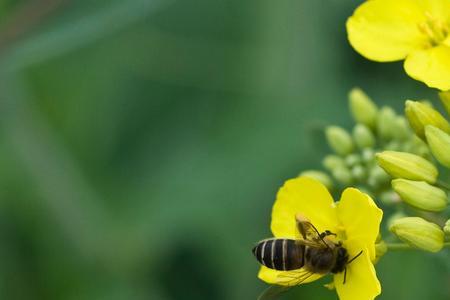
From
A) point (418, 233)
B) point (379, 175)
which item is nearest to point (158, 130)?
point (379, 175)

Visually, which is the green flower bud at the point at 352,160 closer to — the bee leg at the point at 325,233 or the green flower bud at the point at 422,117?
the green flower bud at the point at 422,117

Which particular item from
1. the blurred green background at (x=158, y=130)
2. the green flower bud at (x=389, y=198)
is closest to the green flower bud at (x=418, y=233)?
the green flower bud at (x=389, y=198)

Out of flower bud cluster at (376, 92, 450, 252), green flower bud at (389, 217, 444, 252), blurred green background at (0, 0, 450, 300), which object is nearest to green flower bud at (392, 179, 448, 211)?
flower bud cluster at (376, 92, 450, 252)

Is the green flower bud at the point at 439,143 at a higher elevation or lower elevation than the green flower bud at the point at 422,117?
lower

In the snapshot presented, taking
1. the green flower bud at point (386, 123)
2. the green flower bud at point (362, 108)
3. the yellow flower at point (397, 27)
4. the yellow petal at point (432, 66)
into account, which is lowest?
the green flower bud at point (386, 123)

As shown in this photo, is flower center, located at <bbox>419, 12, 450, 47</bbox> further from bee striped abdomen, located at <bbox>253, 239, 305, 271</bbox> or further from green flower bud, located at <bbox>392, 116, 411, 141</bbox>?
bee striped abdomen, located at <bbox>253, 239, 305, 271</bbox>

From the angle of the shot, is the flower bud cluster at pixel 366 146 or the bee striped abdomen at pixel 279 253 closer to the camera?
the bee striped abdomen at pixel 279 253

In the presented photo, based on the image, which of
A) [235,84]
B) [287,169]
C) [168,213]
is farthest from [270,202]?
[235,84]

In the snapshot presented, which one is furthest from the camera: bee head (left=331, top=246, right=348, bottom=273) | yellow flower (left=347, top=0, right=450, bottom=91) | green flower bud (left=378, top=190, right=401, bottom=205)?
green flower bud (left=378, top=190, right=401, bottom=205)

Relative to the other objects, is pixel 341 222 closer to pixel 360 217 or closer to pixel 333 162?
pixel 360 217
